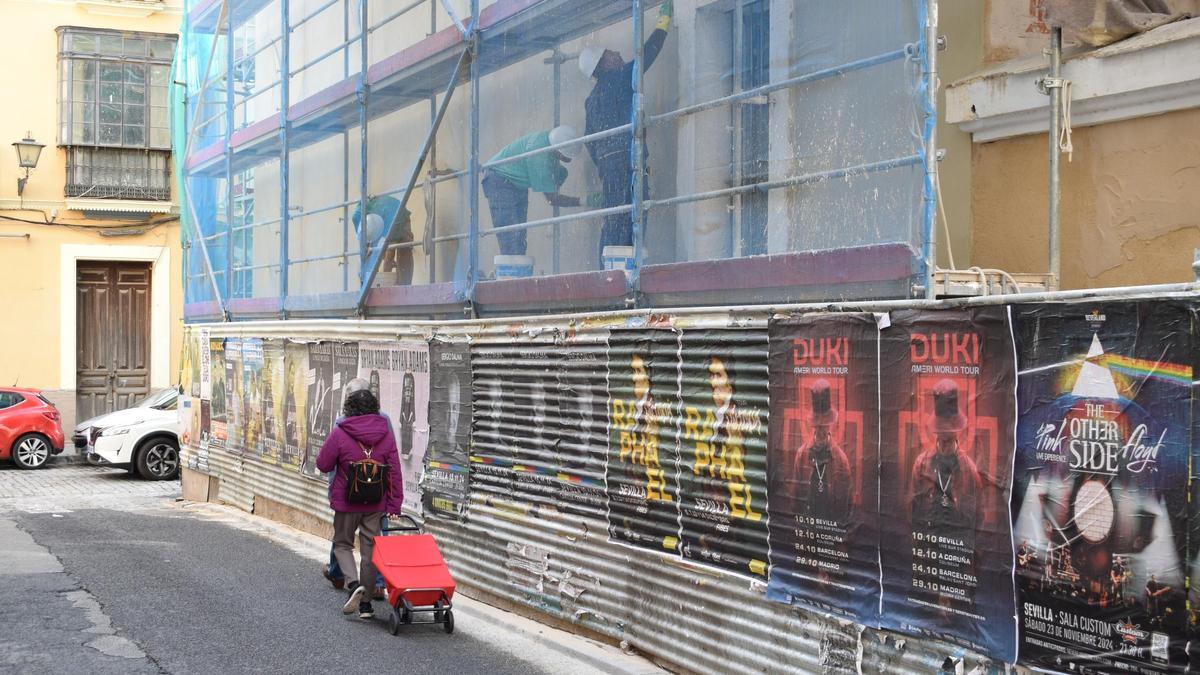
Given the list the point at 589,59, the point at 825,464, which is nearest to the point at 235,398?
the point at 589,59

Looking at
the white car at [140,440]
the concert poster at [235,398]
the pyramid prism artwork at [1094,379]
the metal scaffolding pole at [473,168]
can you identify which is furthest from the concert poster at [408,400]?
the white car at [140,440]

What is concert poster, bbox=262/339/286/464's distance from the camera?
14797 millimetres

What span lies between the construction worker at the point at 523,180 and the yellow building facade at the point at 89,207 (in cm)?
1700

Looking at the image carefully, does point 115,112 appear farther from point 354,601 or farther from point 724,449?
point 724,449

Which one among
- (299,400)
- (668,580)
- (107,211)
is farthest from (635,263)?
(107,211)

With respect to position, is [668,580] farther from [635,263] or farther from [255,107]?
[255,107]

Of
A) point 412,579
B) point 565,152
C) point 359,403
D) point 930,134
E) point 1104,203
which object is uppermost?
point 565,152

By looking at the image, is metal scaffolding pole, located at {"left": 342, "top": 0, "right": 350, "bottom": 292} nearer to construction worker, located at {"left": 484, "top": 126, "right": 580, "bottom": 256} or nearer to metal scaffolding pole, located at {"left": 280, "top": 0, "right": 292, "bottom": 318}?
metal scaffolding pole, located at {"left": 280, "top": 0, "right": 292, "bottom": 318}

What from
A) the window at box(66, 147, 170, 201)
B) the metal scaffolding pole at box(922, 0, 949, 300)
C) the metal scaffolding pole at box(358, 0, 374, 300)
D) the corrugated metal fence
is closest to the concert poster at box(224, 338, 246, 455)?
the metal scaffolding pole at box(358, 0, 374, 300)

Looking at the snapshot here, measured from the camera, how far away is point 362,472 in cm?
966

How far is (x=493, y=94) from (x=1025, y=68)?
5.14 meters

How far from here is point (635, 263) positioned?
870cm

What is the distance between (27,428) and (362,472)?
14.7m

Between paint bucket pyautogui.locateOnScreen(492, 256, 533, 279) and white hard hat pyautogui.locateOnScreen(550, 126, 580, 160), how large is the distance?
1.00 meters
